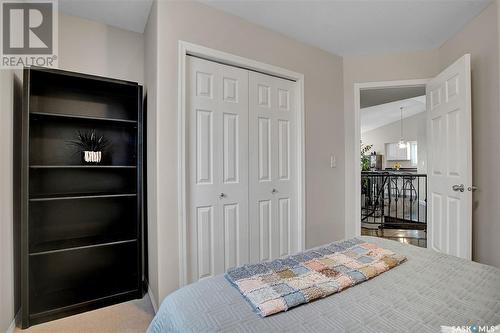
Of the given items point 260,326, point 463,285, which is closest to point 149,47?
point 260,326

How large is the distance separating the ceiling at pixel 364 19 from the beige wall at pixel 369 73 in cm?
14

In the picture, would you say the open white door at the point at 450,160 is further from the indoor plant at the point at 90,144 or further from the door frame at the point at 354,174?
the indoor plant at the point at 90,144

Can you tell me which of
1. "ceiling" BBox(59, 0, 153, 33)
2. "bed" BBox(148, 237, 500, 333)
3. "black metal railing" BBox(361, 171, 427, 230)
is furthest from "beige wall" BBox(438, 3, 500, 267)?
"ceiling" BBox(59, 0, 153, 33)

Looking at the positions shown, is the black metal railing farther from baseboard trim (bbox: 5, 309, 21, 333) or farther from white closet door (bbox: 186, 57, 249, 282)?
baseboard trim (bbox: 5, 309, 21, 333)

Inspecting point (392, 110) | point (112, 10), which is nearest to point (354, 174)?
point (112, 10)

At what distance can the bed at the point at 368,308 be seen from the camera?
0.84 metres

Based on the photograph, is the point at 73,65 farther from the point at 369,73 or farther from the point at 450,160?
the point at 450,160

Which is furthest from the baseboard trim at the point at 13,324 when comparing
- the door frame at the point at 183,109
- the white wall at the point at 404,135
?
the white wall at the point at 404,135

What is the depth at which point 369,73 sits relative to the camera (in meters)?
3.05

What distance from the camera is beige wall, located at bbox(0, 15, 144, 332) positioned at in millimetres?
1621

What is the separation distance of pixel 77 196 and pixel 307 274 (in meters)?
1.81

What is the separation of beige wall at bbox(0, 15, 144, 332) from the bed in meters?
1.35

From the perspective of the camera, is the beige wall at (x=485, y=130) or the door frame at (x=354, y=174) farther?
the door frame at (x=354, y=174)

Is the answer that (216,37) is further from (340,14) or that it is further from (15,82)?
(15,82)
